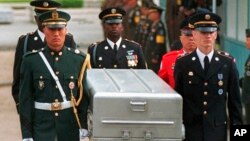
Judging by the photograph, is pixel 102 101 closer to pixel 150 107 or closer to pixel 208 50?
pixel 150 107

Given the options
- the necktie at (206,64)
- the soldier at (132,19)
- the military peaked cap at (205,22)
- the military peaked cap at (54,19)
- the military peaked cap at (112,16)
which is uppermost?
the military peaked cap at (54,19)

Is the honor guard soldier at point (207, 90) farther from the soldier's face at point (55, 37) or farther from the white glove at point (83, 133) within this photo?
the soldier's face at point (55, 37)

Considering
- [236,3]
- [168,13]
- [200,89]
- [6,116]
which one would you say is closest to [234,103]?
→ [200,89]

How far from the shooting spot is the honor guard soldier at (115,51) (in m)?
9.05

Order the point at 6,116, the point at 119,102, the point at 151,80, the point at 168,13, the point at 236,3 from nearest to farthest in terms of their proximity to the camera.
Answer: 1. the point at 119,102
2. the point at 151,80
3. the point at 6,116
4. the point at 236,3
5. the point at 168,13

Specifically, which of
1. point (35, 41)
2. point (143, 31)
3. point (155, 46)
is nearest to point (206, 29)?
point (35, 41)

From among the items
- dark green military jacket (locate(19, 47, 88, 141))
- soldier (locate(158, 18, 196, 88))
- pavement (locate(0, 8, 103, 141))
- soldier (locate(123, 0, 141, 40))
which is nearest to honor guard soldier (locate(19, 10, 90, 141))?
dark green military jacket (locate(19, 47, 88, 141))

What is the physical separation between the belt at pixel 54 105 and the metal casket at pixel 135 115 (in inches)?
31.9

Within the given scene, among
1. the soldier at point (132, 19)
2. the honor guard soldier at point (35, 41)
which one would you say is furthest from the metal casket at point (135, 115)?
the soldier at point (132, 19)

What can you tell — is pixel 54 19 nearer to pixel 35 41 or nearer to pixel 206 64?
pixel 206 64

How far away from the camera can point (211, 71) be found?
6.88 metres

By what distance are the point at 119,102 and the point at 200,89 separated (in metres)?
1.06

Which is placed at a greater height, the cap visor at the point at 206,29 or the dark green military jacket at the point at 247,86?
the cap visor at the point at 206,29

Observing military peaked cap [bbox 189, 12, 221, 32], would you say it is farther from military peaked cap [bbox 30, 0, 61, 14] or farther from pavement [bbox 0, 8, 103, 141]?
pavement [bbox 0, 8, 103, 141]
